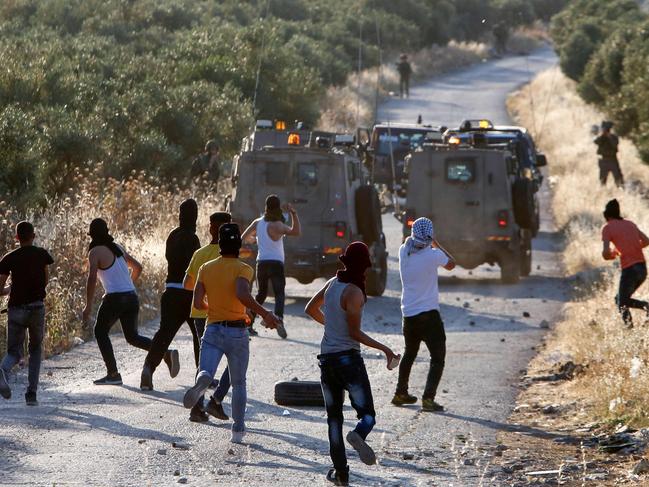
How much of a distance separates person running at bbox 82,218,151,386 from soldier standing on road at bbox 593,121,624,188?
2260 cm

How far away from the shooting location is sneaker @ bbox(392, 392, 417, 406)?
13352 millimetres

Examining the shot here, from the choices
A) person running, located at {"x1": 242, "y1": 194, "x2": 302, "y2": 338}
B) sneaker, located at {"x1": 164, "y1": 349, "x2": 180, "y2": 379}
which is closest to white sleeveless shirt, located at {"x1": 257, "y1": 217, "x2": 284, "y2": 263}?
person running, located at {"x1": 242, "y1": 194, "x2": 302, "y2": 338}

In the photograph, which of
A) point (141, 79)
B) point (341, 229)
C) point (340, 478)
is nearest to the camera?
point (340, 478)

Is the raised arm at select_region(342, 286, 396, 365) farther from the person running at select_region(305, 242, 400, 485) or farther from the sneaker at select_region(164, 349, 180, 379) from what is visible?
the sneaker at select_region(164, 349, 180, 379)

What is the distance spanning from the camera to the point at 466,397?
46.8ft

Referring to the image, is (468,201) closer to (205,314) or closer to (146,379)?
(146,379)

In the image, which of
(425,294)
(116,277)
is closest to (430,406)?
(425,294)

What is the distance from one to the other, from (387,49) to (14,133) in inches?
2318

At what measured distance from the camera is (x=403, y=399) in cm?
1337

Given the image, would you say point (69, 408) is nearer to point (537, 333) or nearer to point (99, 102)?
point (537, 333)

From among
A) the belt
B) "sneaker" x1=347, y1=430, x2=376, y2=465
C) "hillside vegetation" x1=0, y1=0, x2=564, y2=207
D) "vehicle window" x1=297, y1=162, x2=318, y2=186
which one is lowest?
"sneaker" x1=347, y1=430, x2=376, y2=465

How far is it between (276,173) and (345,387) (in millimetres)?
12922

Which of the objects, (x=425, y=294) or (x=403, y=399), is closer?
(x=425, y=294)

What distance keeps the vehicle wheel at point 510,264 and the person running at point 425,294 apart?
12.0 metres
